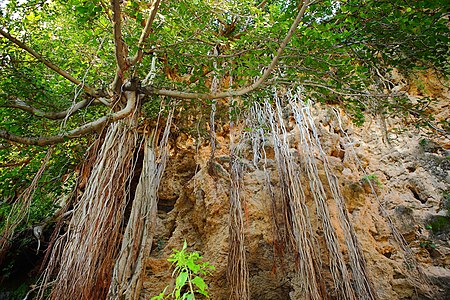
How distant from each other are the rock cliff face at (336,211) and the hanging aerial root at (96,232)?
25.3 inches

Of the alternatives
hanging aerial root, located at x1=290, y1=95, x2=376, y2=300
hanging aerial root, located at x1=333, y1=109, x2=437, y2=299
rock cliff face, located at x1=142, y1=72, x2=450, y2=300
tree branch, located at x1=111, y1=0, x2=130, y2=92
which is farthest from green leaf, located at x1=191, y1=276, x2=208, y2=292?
hanging aerial root, located at x1=333, y1=109, x2=437, y2=299

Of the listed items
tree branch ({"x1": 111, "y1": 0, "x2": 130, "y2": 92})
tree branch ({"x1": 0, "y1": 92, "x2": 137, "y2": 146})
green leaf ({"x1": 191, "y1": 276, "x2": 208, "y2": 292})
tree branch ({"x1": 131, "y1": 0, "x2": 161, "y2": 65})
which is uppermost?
tree branch ({"x1": 131, "y1": 0, "x2": 161, "y2": 65})

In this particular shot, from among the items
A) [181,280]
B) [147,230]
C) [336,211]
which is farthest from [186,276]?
[336,211]

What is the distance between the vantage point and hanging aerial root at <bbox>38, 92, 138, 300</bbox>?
1481 millimetres

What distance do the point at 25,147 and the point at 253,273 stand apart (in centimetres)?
248

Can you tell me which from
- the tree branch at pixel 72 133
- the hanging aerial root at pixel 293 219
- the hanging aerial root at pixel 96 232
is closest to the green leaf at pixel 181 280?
the hanging aerial root at pixel 96 232

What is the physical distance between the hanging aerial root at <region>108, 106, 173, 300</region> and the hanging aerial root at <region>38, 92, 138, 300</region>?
0.09 m

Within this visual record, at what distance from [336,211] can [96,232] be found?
72.9 inches

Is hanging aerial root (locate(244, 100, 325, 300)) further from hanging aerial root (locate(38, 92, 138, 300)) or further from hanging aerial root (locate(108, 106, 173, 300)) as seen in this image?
hanging aerial root (locate(38, 92, 138, 300))

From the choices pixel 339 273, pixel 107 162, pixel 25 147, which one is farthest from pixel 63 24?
pixel 339 273

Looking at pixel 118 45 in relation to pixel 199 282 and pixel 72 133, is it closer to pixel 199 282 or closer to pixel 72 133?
pixel 72 133

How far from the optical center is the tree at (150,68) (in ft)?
5.17

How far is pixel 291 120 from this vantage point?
320 cm

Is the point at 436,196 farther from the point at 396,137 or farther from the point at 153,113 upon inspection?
the point at 153,113
